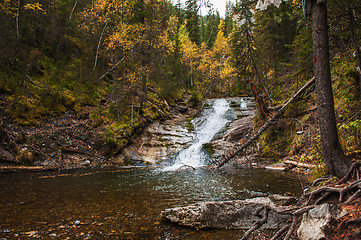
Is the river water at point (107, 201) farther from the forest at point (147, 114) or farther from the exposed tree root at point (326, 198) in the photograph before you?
the exposed tree root at point (326, 198)

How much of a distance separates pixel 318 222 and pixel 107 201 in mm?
5463

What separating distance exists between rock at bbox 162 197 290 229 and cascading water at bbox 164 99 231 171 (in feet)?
24.7

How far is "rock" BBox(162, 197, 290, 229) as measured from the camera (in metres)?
4.09

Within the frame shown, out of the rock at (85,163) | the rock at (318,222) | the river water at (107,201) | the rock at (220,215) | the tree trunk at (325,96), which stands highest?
the tree trunk at (325,96)

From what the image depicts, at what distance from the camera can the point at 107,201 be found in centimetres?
605

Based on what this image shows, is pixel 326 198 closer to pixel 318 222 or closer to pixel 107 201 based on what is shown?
pixel 318 222

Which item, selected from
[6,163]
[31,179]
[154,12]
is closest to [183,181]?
[31,179]

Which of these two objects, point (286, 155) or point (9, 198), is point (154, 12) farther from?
point (9, 198)

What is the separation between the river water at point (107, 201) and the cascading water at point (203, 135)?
4.59m

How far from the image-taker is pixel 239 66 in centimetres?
1231

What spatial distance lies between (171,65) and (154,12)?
1134cm

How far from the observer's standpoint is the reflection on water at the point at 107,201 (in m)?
3.96

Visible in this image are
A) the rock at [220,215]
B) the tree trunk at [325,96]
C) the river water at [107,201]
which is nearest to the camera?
the tree trunk at [325,96]

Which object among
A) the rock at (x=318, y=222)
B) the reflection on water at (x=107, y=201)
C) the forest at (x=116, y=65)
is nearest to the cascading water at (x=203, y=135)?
the forest at (x=116, y=65)
